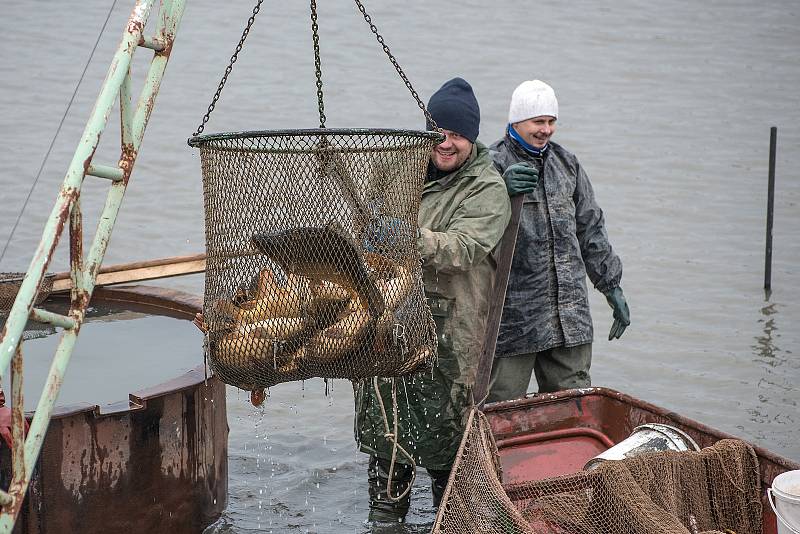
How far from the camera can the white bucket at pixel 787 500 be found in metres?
3.96

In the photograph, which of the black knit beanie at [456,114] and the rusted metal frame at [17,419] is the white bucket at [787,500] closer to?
the black knit beanie at [456,114]

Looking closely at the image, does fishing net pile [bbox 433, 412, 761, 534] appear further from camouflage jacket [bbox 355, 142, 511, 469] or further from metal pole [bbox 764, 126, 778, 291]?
metal pole [bbox 764, 126, 778, 291]

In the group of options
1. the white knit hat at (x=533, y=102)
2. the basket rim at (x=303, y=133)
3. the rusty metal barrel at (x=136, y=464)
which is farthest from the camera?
the white knit hat at (x=533, y=102)

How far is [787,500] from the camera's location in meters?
3.98

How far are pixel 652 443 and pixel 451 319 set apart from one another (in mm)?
1029

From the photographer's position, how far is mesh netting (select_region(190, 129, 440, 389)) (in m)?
3.71

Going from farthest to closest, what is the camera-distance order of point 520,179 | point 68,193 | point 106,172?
point 520,179 < point 106,172 < point 68,193

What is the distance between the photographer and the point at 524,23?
17.4m

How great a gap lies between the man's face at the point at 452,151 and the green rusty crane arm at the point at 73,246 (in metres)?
1.42

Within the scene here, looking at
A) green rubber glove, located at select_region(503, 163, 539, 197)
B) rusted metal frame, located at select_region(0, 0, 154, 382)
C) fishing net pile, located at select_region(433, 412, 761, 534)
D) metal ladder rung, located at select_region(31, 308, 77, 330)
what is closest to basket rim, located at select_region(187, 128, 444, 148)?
rusted metal frame, located at select_region(0, 0, 154, 382)

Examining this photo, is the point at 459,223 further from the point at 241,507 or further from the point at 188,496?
the point at 241,507

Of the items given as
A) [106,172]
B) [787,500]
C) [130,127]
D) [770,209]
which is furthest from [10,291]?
[770,209]

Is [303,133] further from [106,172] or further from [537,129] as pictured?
[537,129]

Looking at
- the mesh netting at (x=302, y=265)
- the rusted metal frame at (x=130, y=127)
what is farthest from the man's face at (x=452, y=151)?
the rusted metal frame at (x=130, y=127)
